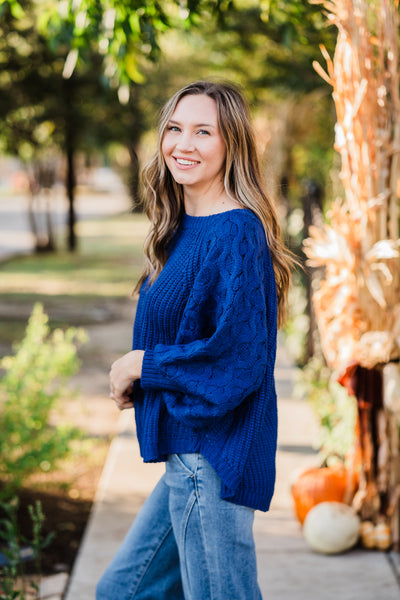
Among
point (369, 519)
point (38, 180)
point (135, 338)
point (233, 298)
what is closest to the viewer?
point (233, 298)

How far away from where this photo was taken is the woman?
1.81 meters

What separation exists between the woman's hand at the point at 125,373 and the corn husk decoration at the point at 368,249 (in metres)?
1.42

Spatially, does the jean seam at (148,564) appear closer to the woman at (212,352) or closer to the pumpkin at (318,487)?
the woman at (212,352)

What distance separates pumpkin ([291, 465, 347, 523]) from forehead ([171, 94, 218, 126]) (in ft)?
7.32

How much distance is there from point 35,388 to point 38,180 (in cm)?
1311

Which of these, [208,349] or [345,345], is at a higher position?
[208,349]

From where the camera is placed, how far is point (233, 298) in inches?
69.8

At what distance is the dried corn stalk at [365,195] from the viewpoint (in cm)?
292

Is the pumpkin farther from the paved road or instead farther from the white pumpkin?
the paved road

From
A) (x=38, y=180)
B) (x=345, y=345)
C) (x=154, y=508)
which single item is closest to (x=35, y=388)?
(x=345, y=345)

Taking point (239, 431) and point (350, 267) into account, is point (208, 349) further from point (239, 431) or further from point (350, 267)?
point (350, 267)

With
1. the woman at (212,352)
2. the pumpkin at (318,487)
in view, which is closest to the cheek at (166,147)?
the woman at (212,352)

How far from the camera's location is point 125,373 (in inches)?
75.9

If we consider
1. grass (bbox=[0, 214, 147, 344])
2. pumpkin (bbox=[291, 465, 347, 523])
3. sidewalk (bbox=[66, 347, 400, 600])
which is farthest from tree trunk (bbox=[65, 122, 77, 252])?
pumpkin (bbox=[291, 465, 347, 523])
